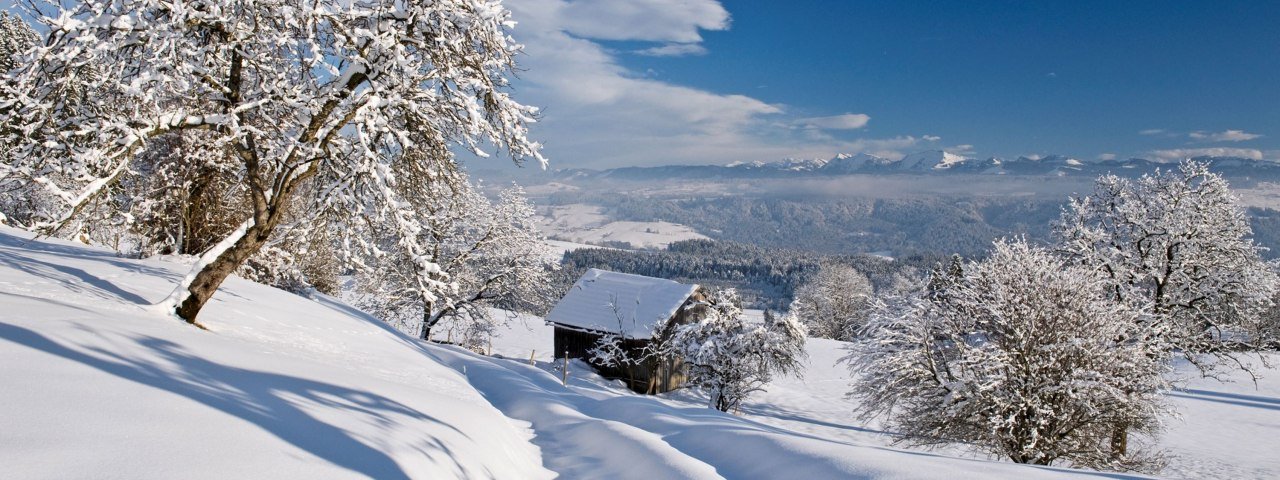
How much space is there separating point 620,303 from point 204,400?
85.9 feet

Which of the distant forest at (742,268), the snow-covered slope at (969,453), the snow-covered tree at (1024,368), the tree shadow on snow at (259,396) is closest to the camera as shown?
the tree shadow on snow at (259,396)

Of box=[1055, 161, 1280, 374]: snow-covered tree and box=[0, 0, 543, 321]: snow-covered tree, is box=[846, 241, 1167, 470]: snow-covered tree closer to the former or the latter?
box=[1055, 161, 1280, 374]: snow-covered tree

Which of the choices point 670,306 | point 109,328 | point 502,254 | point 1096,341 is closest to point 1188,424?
point 1096,341

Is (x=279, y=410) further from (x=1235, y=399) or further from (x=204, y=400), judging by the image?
(x=1235, y=399)

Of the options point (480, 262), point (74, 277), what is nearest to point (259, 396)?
point (74, 277)

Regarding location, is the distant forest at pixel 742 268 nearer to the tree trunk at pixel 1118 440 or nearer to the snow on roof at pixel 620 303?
the snow on roof at pixel 620 303

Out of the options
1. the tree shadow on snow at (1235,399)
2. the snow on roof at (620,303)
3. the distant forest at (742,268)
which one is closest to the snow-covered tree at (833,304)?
the tree shadow on snow at (1235,399)

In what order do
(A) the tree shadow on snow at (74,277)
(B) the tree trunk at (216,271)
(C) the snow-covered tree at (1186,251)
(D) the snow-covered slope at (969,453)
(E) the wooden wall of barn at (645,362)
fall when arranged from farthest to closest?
1. (E) the wooden wall of barn at (645,362)
2. (C) the snow-covered tree at (1186,251)
3. (A) the tree shadow on snow at (74,277)
4. (B) the tree trunk at (216,271)
5. (D) the snow-covered slope at (969,453)

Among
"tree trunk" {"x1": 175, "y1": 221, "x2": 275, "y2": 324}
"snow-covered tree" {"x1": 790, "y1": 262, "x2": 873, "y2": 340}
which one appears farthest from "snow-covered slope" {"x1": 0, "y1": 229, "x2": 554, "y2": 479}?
"snow-covered tree" {"x1": 790, "y1": 262, "x2": 873, "y2": 340}

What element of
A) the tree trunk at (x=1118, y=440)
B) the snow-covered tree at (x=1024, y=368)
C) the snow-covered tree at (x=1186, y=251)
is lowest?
the tree trunk at (x=1118, y=440)

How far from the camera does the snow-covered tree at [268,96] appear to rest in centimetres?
582

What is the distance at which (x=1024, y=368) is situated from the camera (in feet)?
38.1

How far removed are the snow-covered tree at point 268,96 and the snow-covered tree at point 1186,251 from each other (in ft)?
57.0

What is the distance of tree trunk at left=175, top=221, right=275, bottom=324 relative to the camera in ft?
24.5
